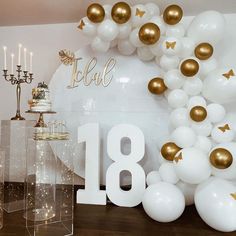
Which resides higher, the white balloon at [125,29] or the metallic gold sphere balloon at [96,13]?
the metallic gold sphere balloon at [96,13]

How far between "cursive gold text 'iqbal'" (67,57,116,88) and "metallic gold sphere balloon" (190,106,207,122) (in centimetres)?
63

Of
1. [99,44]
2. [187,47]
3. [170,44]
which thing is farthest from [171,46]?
[99,44]

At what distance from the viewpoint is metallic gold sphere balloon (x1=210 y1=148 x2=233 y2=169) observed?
1140 millimetres

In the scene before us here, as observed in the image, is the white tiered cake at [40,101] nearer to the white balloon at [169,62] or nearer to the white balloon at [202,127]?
the white balloon at [169,62]

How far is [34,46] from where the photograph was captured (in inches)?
75.5

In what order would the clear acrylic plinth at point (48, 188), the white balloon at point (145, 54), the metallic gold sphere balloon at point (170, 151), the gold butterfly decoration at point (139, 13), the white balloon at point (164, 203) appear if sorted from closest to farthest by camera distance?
the clear acrylic plinth at point (48, 188) → the white balloon at point (164, 203) → the metallic gold sphere balloon at point (170, 151) → the gold butterfly decoration at point (139, 13) → the white balloon at point (145, 54)

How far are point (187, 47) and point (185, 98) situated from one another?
28 cm

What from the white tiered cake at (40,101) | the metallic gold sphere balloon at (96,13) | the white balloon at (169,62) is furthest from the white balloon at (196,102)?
the white tiered cake at (40,101)

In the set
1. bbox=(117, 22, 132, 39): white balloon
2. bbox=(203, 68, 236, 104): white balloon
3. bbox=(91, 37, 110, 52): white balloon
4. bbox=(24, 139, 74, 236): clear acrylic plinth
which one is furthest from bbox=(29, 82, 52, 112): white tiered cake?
bbox=(203, 68, 236, 104): white balloon

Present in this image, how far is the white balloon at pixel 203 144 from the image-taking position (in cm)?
132

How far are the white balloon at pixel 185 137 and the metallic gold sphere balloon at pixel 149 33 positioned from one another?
1.63ft

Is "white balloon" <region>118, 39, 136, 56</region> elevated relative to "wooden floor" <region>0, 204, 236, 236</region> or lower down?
elevated

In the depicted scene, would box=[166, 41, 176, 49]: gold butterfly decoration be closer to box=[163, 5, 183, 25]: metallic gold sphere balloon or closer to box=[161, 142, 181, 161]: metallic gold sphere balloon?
box=[163, 5, 183, 25]: metallic gold sphere balloon

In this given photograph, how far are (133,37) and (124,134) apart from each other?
572 mm
